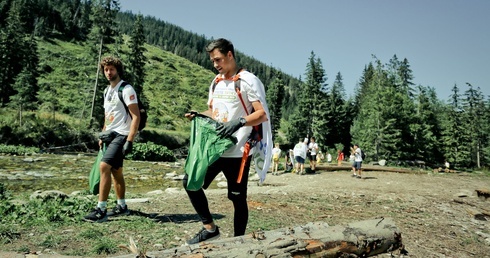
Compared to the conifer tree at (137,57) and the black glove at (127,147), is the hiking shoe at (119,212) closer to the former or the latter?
the black glove at (127,147)

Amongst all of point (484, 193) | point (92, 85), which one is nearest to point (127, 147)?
point (484, 193)

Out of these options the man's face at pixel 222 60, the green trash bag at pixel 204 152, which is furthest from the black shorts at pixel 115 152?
the man's face at pixel 222 60

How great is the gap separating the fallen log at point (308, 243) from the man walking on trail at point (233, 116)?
0.62 meters

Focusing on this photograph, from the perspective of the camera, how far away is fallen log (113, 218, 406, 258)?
2.45 meters

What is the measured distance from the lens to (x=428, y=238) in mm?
5457

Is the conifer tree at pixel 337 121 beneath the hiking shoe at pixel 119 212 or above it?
above

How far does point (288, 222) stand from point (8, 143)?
991 inches

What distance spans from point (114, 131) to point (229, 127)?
8.17 feet

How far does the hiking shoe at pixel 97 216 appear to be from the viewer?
4688 mm

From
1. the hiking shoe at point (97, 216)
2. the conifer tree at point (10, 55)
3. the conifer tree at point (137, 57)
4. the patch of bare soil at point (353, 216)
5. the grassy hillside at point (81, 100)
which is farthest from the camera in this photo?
the conifer tree at point (10, 55)

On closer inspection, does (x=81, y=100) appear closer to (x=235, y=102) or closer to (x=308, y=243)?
(x=235, y=102)

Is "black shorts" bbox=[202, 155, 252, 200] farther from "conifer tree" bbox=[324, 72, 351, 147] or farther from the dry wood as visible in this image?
"conifer tree" bbox=[324, 72, 351, 147]

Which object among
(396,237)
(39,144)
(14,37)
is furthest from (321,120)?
(396,237)

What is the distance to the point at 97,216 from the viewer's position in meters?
4.73
